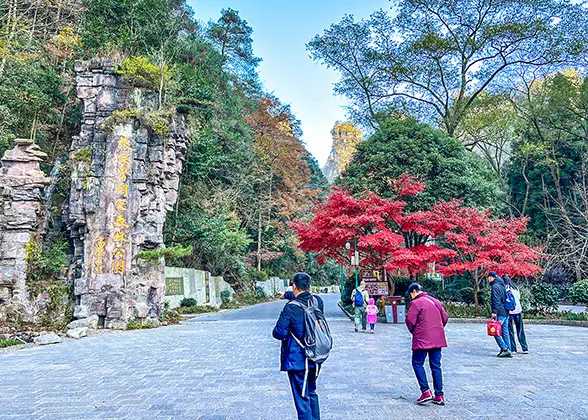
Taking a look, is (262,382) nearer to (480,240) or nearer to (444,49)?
(480,240)

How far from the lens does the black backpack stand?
11.4 feet

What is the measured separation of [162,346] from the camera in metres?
9.48

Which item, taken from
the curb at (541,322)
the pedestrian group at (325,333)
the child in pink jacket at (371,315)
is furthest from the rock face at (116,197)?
the pedestrian group at (325,333)

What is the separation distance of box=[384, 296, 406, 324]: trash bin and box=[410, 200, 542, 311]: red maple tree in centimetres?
185

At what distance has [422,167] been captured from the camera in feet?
53.4

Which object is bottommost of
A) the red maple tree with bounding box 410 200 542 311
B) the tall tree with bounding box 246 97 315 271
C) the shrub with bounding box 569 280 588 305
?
the shrub with bounding box 569 280 588 305

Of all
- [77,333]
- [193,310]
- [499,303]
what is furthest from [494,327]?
[193,310]

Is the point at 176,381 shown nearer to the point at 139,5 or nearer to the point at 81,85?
the point at 81,85

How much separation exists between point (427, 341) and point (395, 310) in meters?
9.49

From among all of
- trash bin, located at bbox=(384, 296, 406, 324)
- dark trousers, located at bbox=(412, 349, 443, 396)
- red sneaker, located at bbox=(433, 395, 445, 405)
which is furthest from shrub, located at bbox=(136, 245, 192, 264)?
red sneaker, located at bbox=(433, 395, 445, 405)

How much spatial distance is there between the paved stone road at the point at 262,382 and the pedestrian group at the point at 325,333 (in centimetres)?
44

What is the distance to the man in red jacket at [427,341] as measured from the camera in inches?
183

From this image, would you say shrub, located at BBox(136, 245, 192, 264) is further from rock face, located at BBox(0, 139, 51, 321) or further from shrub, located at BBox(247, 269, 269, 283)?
shrub, located at BBox(247, 269, 269, 283)

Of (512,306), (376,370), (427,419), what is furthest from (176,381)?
(512,306)
